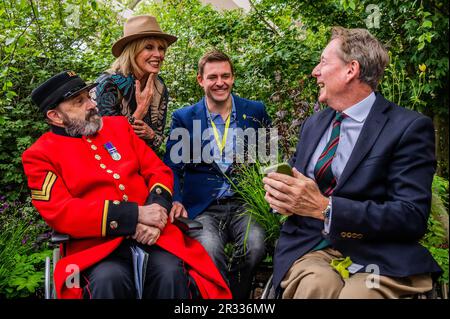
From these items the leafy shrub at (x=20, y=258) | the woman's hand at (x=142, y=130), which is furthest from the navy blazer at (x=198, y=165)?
the leafy shrub at (x=20, y=258)

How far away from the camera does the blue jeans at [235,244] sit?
334cm

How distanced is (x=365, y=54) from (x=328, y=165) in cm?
68

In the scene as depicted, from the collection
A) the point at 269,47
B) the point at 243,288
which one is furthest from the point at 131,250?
the point at 269,47

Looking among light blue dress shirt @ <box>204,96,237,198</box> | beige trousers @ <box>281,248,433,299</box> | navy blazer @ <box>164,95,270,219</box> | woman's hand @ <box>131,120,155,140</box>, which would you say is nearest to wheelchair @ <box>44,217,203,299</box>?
navy blazer @ <box>164,95,270,219</box>

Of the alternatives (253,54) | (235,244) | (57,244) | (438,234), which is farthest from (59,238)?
(253,54)

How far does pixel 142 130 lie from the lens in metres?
4.04

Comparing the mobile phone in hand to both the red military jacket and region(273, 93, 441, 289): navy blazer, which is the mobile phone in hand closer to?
region(273, 93, 441, 289): navy blazer

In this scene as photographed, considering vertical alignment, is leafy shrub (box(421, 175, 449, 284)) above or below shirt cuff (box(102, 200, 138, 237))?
below

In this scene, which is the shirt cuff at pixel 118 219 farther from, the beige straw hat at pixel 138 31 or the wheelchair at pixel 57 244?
the beige straw hat at pixel 138 31

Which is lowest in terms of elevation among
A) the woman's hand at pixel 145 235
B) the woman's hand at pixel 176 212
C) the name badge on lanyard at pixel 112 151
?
the woman's hand at pixel 145 235

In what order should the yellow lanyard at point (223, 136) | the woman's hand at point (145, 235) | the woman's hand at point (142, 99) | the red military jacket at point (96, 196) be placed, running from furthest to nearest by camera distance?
the woman's hand at point (142, 99) < the yellow lanyard at point (223, 136) < the woman's hand at point (145, 235) < the red military jacket at point (96, 196)

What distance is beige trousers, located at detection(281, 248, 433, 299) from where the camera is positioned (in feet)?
7.88

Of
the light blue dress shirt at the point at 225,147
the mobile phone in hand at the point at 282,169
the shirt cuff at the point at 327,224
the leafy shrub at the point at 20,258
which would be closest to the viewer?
the shirt cuff at the point at 327,224
